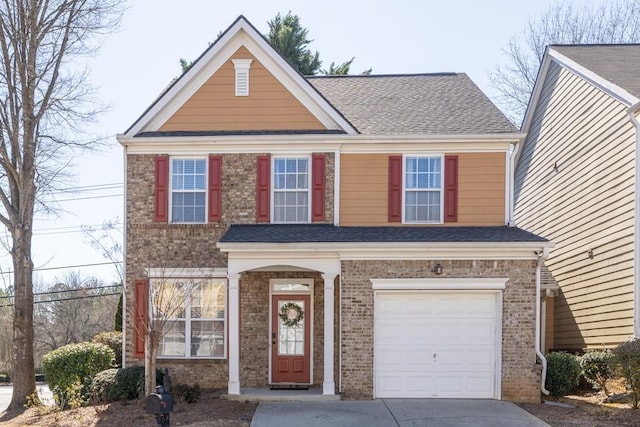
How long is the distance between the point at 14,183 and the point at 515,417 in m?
12.5

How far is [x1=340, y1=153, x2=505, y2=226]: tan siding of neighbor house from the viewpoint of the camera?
14.0 meters

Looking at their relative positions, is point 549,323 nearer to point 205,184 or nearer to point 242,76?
point 205,184

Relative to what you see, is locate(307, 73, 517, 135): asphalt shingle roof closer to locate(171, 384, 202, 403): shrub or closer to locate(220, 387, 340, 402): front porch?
locate(220, 387, 340, 402): front porch

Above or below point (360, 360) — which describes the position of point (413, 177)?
above

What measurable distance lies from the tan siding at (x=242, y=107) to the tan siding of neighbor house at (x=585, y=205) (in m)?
6.96

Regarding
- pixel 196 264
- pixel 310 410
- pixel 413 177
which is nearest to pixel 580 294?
pixel 413 177

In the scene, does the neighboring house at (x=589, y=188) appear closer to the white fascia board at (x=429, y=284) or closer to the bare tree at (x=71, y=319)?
the white fascia board at (x=429, y=284)

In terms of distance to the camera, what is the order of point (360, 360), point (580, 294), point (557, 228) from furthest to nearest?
point (557, 228), point (580, 294), point (360, 360)

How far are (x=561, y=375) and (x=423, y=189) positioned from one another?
4.93 metres

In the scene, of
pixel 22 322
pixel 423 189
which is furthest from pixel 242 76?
pixel 22 322

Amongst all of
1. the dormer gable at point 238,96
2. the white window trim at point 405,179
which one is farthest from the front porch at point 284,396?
the dormer gable at point 238,96

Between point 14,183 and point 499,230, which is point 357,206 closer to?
point 499,230

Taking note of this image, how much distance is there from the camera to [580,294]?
52.5 ft

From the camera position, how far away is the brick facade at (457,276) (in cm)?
1214
